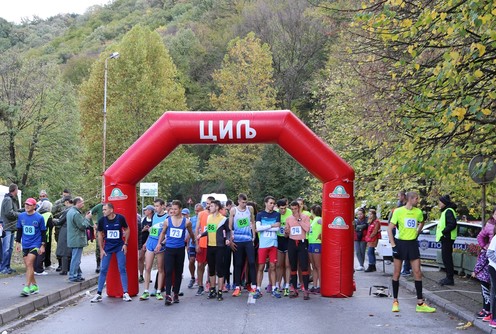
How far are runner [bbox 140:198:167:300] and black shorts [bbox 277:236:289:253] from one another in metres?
2.50

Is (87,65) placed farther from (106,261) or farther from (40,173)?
(106,261)

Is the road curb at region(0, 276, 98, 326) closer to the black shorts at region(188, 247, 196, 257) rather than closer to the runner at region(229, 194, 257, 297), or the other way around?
the black shorts at region(188, 247, 196, 257)

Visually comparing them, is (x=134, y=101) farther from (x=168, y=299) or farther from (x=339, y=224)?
(x=168, y=299)

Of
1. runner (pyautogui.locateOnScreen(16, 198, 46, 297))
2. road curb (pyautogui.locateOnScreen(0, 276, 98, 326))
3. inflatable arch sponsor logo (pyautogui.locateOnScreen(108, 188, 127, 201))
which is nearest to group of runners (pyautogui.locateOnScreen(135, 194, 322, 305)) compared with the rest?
inflatable arch sponsor logo (pyautogui.locateOnScreen(108, 188, 127, 201))

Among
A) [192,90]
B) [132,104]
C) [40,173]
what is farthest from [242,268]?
[192,90]

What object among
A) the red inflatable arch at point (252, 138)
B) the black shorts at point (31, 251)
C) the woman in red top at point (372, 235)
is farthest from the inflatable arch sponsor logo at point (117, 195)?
the woman in red top at point (372, 235)

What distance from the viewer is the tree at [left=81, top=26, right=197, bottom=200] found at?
52062 millimetres

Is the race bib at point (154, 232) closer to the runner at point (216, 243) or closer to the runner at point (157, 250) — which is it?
the runner at point (157, 250)

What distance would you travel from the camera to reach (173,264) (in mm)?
13438

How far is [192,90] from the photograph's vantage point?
2532 inches

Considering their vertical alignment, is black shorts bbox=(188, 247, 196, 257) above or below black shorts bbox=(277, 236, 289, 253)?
below

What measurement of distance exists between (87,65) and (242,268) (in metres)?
66.8

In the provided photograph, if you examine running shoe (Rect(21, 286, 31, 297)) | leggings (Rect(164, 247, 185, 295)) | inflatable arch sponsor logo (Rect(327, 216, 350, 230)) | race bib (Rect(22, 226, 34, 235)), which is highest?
inflatable arch sponsor logo (Rect(327, 216, 350, 230))

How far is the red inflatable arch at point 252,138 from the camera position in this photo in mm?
14469
